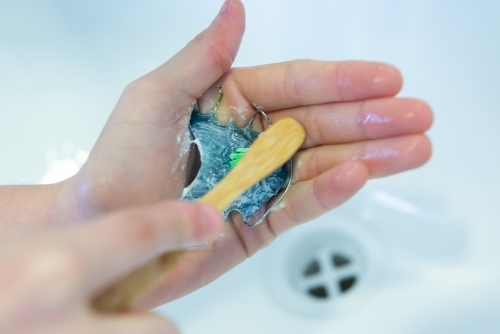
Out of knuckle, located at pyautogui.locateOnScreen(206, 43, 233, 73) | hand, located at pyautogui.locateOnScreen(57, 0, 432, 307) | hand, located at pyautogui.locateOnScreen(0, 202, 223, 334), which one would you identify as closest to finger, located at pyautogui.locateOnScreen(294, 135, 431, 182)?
hand, located at pyautogui.locateOnScreen(57, 0, 432, 307)

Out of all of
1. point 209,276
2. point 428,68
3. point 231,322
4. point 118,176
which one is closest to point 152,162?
point 118,176

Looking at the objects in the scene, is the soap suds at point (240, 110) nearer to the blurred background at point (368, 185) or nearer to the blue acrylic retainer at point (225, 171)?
the blue acrylic retainer at point (225, 171)

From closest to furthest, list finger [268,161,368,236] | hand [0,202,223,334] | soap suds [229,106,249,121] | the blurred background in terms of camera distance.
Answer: hand [0,202,223,334], finger [268,161,368,236], soap suds [229,106,249,121], the blurred background

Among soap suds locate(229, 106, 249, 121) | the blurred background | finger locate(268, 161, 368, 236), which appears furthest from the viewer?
the blurred background

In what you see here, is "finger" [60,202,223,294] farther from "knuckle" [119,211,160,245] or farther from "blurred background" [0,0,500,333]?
"blurred background" [0,0,500,333]

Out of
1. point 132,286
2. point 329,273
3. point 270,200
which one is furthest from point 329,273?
point 132,286
